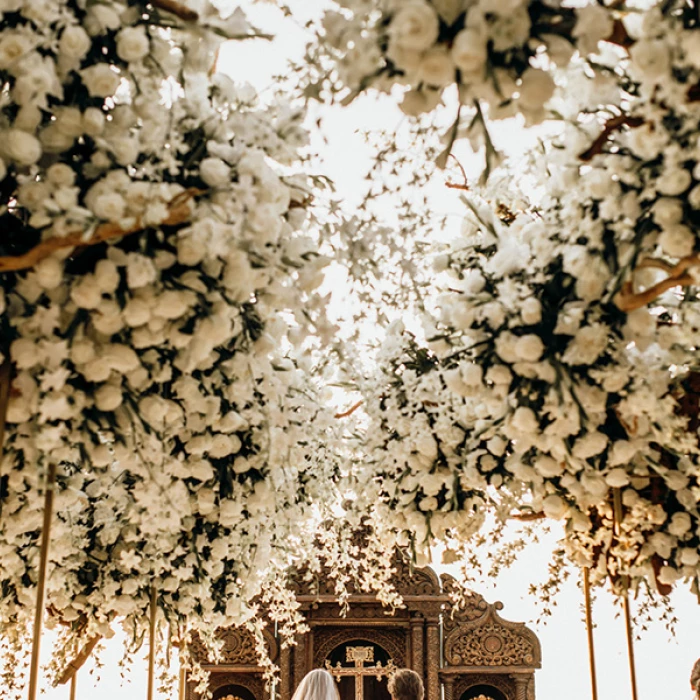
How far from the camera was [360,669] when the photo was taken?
650 cm

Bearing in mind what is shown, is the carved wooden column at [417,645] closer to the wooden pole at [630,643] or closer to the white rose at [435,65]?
the wooden pole at [630,643]

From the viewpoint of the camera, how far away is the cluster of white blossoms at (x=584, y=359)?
1.35 m

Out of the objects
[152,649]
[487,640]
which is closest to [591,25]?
[152,649]

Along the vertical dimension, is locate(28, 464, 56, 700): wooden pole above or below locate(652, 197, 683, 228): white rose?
below

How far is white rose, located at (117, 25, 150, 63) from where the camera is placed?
4.67ft

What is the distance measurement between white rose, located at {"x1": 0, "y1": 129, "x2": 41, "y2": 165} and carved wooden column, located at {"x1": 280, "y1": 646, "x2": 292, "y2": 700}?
18.4 feet

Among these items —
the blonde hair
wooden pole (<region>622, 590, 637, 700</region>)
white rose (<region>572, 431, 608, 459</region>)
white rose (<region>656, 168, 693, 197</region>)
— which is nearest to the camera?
white rose (<region>656, 168, 693, 197</region>)

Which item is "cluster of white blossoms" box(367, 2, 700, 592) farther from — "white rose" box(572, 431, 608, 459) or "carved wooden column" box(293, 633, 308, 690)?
"carved wooden column" box(293, 633, 308, 690)

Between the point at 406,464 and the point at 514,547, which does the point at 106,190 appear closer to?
the point at 406,464

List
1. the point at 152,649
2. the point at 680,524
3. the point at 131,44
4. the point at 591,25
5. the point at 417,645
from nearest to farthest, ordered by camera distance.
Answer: the point at 591,25 < the point at 131,44 < the point at 680,524 < the point at 152,649 < the point at 417,645

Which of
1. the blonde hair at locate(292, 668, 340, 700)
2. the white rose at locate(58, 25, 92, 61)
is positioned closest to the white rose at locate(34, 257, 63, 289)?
the white rose at locate(58, 25, 92, 61)

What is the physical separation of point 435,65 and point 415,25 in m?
0.06

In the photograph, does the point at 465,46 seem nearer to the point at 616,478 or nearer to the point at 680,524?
the point at 616,478

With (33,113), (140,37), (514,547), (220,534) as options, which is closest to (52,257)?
(33,113)
